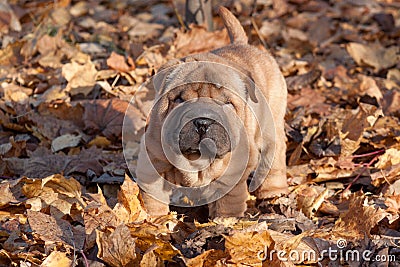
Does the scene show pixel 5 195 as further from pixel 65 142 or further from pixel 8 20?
pixel 8 20

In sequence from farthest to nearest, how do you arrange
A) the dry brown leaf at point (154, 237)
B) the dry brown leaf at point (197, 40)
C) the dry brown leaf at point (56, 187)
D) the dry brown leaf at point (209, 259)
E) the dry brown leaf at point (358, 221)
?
the dry brown leaf at point (197, 40)
the dry brown leaf at point (56, 187)
the dry brown leaf at point (358, 221)
the dry brown leaf at point (154, 237)
the dry brown leaf at point (209, 259)

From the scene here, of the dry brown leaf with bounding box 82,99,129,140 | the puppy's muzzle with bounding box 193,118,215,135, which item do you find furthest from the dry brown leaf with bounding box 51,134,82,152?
the puppy's muzzle with bounding box 193,118,215,135

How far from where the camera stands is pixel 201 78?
157 inches

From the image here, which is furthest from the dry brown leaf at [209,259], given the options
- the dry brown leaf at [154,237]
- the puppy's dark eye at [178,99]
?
the puppy's dark eye at [178,99]

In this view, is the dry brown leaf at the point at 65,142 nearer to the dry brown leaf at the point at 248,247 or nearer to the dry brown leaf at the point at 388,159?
the dry brown leaf at the point at 248,247

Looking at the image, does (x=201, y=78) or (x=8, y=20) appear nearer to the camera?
(x=201, y=78)

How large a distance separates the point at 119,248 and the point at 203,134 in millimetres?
900

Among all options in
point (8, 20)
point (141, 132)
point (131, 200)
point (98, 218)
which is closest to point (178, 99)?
point (131, 200)

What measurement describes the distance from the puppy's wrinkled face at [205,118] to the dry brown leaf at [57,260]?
992mm

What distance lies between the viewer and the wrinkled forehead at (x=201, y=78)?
13.1 feet

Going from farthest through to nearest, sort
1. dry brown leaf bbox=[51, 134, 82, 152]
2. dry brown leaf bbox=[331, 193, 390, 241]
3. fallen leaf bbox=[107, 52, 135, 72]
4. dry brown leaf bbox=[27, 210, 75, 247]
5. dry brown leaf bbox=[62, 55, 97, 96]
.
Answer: fallen leaf bbox=[107, 52, 135, 72]
dry brown leaf bbox=[62, 55, 97, 96]
dry brown leaf bbox=[51, 134, 82, 152]
dry brown leaf bbox=[331, 193, 390, 241]
dry brown leaf bbox=[27, 210, 75, 247]

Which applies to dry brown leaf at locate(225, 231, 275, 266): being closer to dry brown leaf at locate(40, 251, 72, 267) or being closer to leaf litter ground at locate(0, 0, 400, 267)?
leaf litter ground at locate(0, 0, 400, 267)

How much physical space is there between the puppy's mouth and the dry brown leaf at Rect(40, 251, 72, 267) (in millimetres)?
990

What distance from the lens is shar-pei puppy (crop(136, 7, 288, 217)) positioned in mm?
3809
